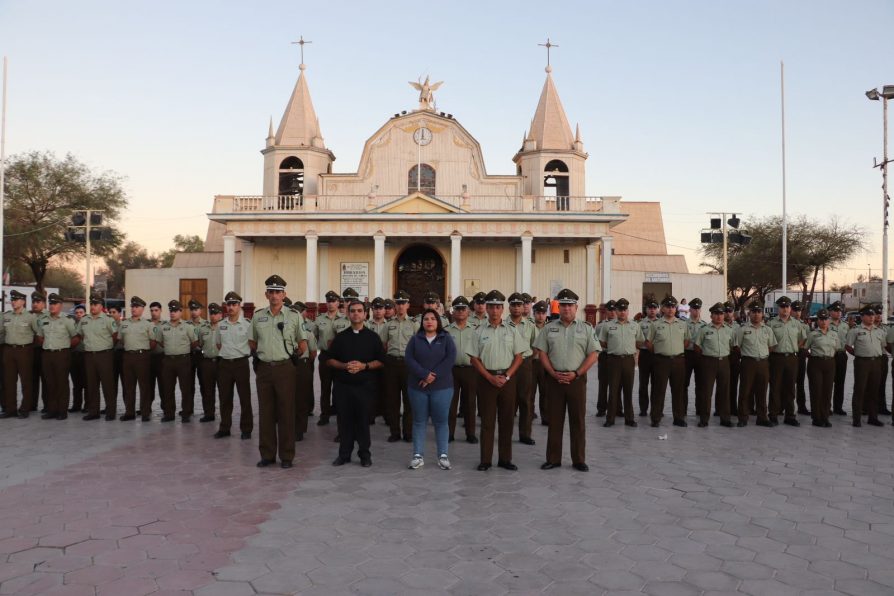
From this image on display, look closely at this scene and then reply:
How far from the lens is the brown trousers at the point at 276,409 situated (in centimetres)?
717

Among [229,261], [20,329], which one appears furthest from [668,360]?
[229,261]

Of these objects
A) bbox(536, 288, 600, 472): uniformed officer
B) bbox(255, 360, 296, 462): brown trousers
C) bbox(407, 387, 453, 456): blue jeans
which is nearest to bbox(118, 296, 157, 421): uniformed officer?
bbox(255, 360, 296, 462): brown trousers

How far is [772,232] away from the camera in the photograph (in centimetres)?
4631

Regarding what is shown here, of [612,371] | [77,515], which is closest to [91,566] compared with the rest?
[77,515]

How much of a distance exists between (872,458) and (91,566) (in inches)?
322

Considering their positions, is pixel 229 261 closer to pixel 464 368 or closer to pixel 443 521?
pixel 464 368

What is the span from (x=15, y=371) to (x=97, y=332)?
5.11ft

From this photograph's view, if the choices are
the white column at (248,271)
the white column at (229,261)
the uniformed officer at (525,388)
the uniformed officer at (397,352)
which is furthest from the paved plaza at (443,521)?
the white column at (248,271)

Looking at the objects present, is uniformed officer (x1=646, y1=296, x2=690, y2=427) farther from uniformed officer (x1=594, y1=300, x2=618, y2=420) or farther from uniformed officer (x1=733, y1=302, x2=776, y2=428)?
uniformed officer (x1=733, y1=302, x2=776, y2=428)

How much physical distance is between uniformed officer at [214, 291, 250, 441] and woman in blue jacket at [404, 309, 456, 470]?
271cm

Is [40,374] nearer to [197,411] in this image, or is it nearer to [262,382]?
[197,411]

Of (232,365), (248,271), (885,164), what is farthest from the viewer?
(248,271)

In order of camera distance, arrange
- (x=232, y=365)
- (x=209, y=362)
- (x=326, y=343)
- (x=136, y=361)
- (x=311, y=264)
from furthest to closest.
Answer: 1. (x=311, y=264)
2. (x=326, y=343)
3. (x=136, y=361)
4. (x=209, y=362)
5. (x=232, y=365)

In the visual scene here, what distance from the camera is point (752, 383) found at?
391 inches
